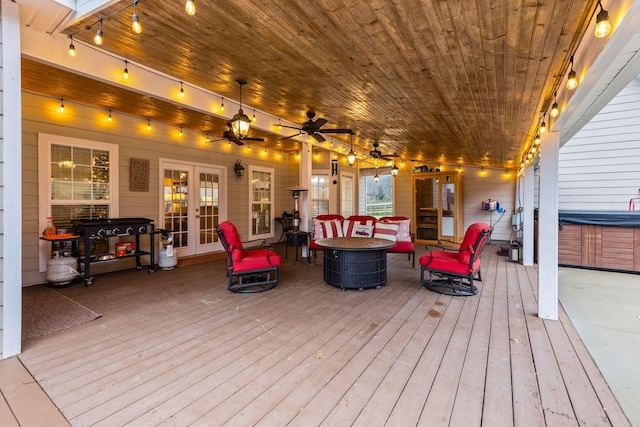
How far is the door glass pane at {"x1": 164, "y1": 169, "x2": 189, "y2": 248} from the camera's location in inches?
255

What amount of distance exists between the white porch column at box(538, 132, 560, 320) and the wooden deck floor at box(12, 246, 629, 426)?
237 mm

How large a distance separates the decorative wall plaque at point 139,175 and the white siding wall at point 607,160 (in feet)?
30.5

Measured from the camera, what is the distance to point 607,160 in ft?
21.6

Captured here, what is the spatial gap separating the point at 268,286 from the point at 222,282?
34.1 inches

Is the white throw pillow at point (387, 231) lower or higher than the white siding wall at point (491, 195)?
lower

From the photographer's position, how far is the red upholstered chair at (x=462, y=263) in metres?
4.21

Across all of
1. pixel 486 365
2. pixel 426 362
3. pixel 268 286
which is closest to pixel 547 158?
pixel 486 365

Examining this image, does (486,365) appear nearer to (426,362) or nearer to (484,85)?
(426,362)

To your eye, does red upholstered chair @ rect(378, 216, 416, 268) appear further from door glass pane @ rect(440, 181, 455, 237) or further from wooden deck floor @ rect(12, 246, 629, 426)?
door glass pane @ rect(440, 181, 455, 237)

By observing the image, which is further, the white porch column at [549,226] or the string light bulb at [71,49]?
the white porch column at [549,226]

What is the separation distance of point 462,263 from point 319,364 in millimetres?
2873

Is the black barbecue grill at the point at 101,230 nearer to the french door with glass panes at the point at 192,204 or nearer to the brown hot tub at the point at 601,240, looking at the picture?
the french door with glass panes at the point at 192,204

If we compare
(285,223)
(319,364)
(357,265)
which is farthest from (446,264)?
(285,223)

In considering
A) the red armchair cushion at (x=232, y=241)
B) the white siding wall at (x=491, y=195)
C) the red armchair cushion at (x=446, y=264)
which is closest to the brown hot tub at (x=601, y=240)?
the white siding wall at (x=491, y=195)
